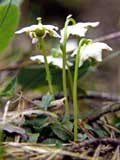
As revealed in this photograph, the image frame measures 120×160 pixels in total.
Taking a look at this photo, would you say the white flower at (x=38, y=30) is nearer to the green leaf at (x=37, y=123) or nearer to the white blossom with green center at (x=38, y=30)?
the white blossom with green center at (x=38, y=30)

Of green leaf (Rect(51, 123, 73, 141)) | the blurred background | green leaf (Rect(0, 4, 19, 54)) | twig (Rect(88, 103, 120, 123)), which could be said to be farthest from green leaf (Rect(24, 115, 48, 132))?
the blurred background

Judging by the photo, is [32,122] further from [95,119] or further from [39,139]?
[95,119]

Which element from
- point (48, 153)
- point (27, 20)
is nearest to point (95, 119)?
point (48, 153)

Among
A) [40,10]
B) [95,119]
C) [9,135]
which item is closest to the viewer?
[9,135]

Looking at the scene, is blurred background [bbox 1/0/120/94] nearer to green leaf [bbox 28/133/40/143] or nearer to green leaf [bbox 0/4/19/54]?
green leaf [bbox 0/4/19/54]

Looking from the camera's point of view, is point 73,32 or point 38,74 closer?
point 73,32

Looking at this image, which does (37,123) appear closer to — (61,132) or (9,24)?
(61,132)

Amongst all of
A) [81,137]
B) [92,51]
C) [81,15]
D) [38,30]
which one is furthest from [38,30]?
[81,15]

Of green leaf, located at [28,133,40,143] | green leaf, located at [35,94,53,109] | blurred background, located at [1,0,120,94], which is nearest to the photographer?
green leaf, located at [28,133,40,143]
